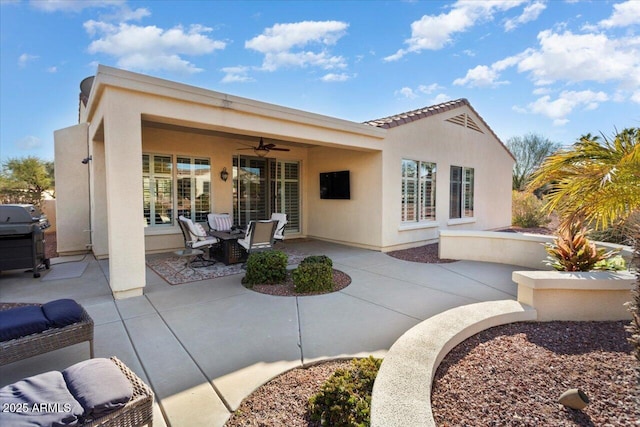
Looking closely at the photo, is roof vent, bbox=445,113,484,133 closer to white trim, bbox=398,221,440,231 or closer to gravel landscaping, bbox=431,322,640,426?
white trim, bbox=398,221,440,231

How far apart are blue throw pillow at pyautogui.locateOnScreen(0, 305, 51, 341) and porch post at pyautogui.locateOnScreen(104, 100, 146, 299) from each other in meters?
2.05

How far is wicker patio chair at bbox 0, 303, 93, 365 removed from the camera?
2.65 meters

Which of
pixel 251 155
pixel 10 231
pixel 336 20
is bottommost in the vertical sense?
pixel 10 231

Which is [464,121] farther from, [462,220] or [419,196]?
[419,196]

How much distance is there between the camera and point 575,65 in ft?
32.5

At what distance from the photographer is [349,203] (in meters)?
10.3

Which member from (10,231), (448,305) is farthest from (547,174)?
(10,231)

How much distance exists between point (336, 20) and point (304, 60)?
7.12ft

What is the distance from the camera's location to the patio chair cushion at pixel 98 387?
1.76m

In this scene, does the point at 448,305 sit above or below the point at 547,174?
below

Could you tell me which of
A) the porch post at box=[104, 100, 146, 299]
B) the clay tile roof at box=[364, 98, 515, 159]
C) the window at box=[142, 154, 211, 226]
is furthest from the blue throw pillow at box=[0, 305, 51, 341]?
the clay tile roof at box=[364, 98, 515, 159]

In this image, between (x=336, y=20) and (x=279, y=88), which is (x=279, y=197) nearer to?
(x=279, y=88)

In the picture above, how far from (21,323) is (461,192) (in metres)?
12.7

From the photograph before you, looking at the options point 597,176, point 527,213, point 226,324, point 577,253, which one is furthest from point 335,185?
point 527,213
